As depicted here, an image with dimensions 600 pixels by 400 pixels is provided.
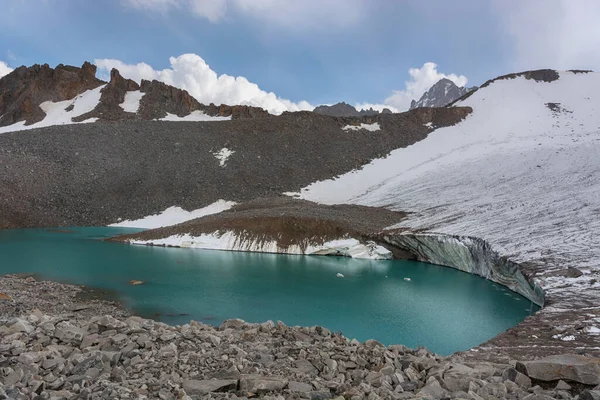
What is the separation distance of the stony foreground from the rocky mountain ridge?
92.5 metres

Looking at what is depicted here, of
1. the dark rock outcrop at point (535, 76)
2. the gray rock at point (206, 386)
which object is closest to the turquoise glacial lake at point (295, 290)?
the gray rock at point (206, 386)

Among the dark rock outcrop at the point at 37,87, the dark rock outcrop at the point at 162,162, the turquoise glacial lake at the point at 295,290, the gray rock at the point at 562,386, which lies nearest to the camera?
the gray rock at the point at 562,386

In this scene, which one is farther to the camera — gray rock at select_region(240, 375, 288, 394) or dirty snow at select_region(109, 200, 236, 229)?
dirty snow at select_region(109, 200, 236, 229)

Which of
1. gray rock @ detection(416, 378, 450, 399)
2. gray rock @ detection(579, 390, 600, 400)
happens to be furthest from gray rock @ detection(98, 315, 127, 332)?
gray rock @ detection(579, 390, 600, 400)

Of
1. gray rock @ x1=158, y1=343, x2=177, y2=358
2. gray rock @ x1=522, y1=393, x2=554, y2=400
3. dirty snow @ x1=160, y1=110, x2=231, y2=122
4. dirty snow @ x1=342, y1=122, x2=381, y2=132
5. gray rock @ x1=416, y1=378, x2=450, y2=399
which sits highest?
dirty snow @ x1=160, y1=110, x2=231, y2=122

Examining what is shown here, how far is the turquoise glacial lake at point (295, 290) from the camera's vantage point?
1974 cm

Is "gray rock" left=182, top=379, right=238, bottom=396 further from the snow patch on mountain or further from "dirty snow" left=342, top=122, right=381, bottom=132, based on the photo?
"dirty snow" left=342, top=122, right=381, bottom=132

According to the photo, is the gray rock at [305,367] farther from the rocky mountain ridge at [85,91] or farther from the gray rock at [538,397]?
the rocky mountain ridge at [85,91]

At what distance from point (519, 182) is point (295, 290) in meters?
33.4

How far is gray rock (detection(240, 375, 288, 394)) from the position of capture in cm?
636

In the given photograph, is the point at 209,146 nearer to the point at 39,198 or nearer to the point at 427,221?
the point at 39,198

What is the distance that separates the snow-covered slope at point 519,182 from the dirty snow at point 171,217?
1396 cm

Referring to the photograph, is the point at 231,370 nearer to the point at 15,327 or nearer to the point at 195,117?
the point at 15,327

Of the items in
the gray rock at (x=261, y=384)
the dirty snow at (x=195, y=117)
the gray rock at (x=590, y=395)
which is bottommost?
the gray rock at (x=261, y=384)
